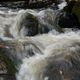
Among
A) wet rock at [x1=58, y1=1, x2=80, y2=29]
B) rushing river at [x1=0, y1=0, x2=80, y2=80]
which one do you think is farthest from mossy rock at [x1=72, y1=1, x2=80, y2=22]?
rushing river at [x1=0, y1=0, x2=80, y2=80]

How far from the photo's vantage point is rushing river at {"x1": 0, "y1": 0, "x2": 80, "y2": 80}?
6.80 meters

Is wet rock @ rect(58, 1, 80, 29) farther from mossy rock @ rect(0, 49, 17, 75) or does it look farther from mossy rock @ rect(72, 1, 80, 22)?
mossy rock @ rect(0, 49, 17, 75)

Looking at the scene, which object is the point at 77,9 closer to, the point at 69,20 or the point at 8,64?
the point at 69,20

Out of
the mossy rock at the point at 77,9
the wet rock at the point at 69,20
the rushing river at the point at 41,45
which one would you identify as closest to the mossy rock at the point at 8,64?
the rushing river at the point at 41,45

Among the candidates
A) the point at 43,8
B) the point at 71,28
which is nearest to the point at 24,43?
the point at 71,28

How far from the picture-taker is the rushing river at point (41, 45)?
268 inches

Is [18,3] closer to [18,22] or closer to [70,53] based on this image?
[18,22]

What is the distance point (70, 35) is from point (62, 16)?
1.25m

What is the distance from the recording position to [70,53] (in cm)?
762

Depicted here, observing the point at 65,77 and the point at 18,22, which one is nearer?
the point at 65,77

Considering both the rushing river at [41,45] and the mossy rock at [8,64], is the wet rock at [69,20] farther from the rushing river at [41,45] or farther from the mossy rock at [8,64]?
the mossy rock at [8,64]

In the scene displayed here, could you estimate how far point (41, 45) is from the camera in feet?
27.8

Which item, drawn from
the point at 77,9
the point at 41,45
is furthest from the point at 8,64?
the point at 77,9

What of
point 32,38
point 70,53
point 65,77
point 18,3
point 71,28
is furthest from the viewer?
point 18,3
